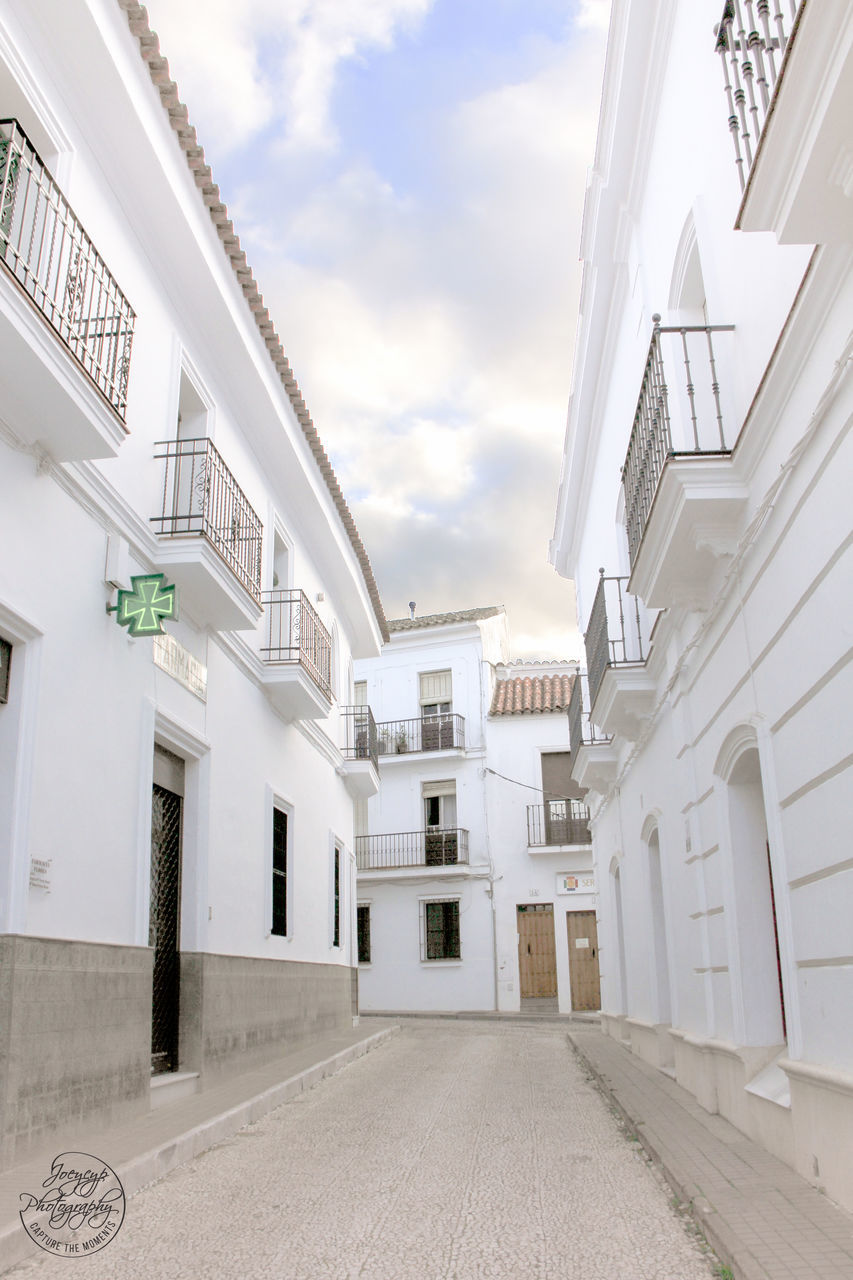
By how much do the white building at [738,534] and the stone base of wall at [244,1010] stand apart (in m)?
4.12

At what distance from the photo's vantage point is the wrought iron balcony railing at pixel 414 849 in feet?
86.0

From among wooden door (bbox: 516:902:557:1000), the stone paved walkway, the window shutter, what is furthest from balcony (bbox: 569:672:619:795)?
the window shutter

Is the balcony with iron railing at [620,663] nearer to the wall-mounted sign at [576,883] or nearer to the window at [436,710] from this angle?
the wall-mounted sign at [576,883]

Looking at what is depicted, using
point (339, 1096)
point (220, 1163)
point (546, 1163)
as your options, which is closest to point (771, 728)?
point (546, 1163)

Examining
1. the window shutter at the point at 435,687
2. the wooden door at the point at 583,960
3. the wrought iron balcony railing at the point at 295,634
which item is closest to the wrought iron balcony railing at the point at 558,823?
the wooden door at the point at 583,960

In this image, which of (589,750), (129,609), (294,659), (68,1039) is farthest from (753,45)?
(589,750)

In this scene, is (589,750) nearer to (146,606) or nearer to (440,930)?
(146,606)

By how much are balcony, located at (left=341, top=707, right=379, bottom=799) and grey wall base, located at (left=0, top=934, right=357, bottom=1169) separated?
7.36m

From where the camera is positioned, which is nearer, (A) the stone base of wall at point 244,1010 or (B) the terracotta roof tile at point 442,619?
(A) the stone base of wall at point 244,1010

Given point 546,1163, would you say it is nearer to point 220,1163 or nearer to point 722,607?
point 220,1163

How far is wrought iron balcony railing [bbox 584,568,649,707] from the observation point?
35.7 ft

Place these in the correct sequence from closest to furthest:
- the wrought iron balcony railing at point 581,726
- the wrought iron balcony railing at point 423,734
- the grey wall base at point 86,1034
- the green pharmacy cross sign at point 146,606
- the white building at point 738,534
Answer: the white building at point 738,534 → the grey wall base at point 86,1034 → the green pharmacy cross sign at point 146,606 → the wrought iron balcony railing at point 581,726 → the wrought iron balcony railing at point 423,734

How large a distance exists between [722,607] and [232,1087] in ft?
19.3

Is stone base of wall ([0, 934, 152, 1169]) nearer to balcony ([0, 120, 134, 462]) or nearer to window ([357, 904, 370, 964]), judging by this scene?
balcony ([0, 120, 134, 462])
